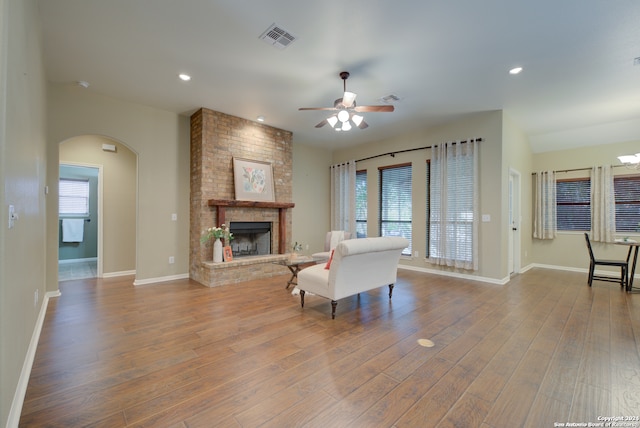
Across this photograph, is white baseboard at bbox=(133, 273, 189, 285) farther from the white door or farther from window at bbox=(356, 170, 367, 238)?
the white door

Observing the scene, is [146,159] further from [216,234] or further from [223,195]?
[216,234]

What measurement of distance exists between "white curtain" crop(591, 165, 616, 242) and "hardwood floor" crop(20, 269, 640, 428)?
231 centimetres

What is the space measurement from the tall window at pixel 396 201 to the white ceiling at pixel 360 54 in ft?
5.45

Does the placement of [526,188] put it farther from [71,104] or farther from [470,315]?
[71,104]

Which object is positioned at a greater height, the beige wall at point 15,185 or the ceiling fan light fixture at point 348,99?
the ceiling fan light fixture at point 348,99

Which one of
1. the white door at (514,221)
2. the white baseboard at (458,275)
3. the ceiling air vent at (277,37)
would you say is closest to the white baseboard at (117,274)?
the ceiling air vent at (277,37)

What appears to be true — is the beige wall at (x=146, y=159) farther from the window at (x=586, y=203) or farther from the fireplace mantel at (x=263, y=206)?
the window at (x=586, y=203)

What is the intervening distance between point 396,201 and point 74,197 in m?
7.95

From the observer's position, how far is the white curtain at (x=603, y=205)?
535 centimetres

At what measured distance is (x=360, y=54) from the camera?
304 cm

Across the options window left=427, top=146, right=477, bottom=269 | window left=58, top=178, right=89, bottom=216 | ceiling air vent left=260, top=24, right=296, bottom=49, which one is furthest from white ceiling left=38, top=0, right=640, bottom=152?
window left=58, top=178, right=89, bottom=216

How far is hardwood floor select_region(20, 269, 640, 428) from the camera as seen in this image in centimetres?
158

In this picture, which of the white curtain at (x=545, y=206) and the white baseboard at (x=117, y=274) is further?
the white curtain at (x=545, y=206)

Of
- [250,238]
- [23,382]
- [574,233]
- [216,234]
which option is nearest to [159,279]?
[216,234]
